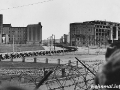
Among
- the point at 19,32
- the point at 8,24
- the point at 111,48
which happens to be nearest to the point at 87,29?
the point at 19,32

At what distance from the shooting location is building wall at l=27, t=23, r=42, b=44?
17738 cm

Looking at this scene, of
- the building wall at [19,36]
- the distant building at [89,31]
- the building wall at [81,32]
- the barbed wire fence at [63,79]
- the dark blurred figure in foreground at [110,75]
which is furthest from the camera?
the building wall at [19,36]

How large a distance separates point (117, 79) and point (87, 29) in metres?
155

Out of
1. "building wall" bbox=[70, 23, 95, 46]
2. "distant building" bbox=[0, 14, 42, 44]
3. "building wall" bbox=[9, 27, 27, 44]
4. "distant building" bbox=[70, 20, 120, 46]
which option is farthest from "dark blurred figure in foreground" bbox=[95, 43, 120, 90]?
"building wall" bbox=[9, 27, 27, 44]

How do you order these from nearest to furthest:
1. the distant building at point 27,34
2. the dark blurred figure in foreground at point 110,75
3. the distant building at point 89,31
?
the dark blurred figure in foreground at point 110,75
the distant building at point 89,31
the distant building at point 27,34

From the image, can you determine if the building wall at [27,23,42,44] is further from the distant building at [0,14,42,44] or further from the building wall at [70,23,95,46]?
the building wall at [70,23,95,46]

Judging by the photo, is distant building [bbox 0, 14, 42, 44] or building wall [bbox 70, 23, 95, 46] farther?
distant building [bbox 0, 14, 42, 44]

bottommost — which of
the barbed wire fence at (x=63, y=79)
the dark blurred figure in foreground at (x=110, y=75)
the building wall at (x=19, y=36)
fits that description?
the barbed wire fence at (x=63, y=79)

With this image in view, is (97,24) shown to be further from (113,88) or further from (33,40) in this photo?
(113,88)

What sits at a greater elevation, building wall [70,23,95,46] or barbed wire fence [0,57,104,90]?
building wall [70,23,95,46]

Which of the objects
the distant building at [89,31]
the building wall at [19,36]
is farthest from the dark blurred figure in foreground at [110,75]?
the building wall at [19,36]

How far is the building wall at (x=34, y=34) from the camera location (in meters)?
177

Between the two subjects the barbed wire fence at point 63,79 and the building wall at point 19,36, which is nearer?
the barbed wire fence at point 63,79

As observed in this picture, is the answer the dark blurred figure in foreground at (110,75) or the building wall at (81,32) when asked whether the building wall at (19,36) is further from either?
the dark blurred figure in foreground at (110,75)
